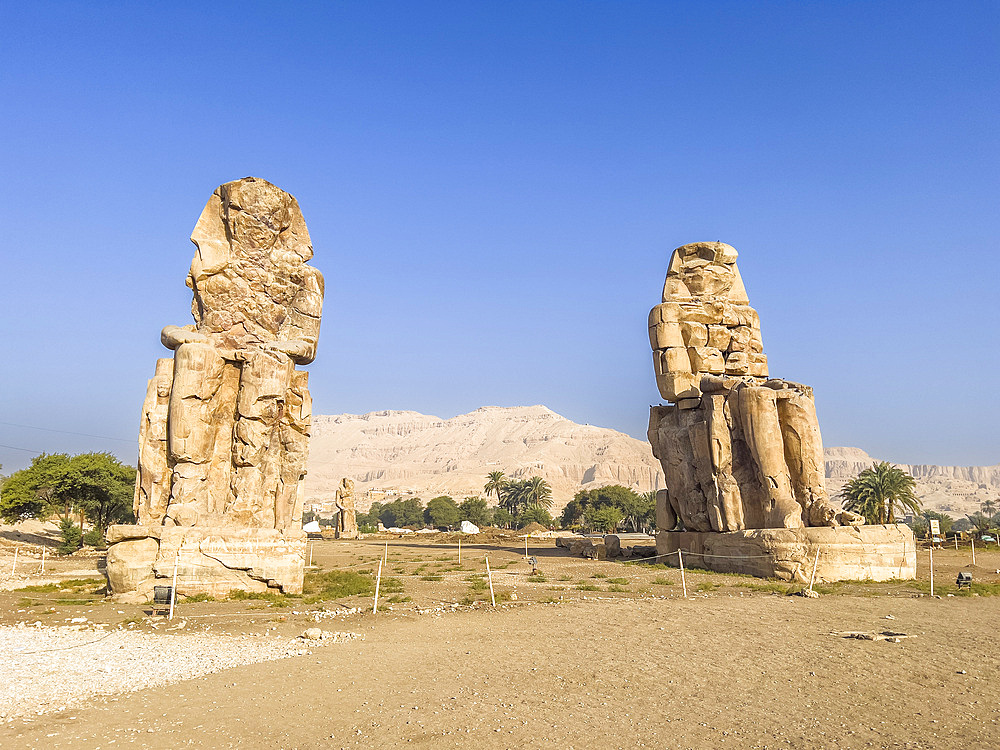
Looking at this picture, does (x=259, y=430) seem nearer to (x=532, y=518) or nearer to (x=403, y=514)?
(x=532, y=518)

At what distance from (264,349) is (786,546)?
10.0 metres

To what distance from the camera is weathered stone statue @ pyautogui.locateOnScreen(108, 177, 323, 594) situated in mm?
10398

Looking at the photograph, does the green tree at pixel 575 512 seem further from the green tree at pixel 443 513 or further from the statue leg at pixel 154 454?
the statue leg at pixel 154 454

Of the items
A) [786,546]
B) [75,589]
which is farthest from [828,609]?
[75,589]

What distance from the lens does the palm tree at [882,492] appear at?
3459cm

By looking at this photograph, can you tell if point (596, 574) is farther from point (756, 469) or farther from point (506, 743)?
point (506, 743)

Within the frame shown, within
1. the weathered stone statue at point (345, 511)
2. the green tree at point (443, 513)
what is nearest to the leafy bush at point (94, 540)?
the weathered stone statue at point (345, 511)

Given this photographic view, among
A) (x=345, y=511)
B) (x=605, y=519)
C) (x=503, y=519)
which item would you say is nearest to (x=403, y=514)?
(x=503, y=519)

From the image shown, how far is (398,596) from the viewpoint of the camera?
11516 mm

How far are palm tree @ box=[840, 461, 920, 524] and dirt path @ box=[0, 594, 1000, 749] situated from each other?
1146 inches

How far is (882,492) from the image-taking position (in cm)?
3450

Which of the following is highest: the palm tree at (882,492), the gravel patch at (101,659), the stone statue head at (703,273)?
the stone statue head at (703,273)

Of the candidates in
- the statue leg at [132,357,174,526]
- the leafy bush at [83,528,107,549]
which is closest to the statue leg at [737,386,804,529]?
the statue leg at [132,357,174,526]

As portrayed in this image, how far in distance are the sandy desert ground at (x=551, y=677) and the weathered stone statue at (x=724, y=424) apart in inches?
139
